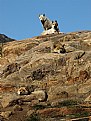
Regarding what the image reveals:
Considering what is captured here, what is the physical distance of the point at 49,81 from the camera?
2984 cm

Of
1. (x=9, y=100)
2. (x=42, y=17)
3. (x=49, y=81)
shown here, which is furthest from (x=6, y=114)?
(x=42, y=17)

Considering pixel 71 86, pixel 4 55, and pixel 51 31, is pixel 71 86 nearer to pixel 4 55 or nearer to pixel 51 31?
pixel 4 55

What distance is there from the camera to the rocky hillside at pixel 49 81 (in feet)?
68.9

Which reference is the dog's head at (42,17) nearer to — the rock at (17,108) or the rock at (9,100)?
the rock at (9,100)

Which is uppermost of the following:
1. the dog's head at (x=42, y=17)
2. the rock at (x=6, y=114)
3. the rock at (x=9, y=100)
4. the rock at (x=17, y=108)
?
the dog's head at (x=42, y=17)

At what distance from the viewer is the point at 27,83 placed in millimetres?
30406

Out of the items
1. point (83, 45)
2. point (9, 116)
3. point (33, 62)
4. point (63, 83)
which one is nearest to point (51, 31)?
point (83, 45)

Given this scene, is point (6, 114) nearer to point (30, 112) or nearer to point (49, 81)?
point (30, 112)

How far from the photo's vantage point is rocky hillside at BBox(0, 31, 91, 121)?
21.0 meters

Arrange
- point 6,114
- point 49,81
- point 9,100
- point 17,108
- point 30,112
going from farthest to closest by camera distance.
A: point 49,81 < point 9,100 < point 17,108 < point 6,114 < point 30,112

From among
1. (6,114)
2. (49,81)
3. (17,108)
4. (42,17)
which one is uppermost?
(42,17)

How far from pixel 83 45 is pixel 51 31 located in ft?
55.6

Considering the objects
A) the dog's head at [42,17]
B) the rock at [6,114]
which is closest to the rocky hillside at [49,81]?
the rock at [6,114]

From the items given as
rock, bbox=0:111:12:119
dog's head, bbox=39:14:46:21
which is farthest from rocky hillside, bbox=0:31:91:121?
dog's head, bbox=39:14:46:21
